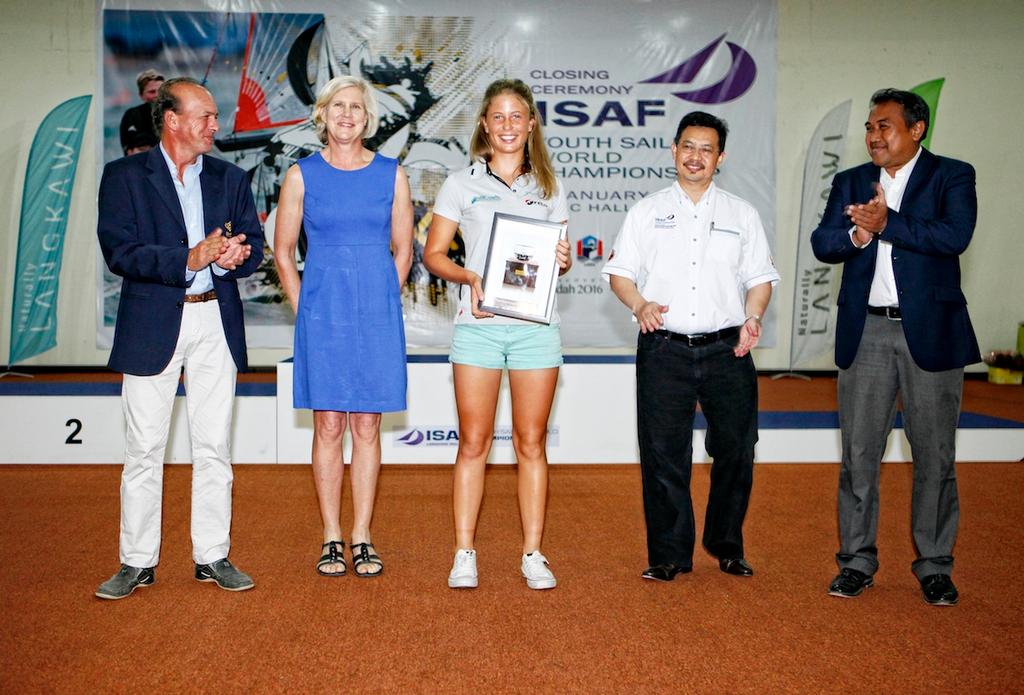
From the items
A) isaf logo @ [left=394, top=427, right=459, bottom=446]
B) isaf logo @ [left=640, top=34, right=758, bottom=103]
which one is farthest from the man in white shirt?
isaf logo @ [left=640, top=34, right=758, bottom=103]

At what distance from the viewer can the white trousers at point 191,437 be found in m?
2.87

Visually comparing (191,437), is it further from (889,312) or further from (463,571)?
(889,312)

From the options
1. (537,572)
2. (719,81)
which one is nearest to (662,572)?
(537,572)

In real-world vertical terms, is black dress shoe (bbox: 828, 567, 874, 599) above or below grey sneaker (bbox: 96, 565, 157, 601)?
above

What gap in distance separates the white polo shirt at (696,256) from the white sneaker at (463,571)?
0.97 metres

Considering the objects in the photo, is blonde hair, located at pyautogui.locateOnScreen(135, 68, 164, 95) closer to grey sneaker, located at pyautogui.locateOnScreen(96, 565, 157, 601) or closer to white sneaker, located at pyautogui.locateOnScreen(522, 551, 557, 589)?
grey sneaker, located at pyautogui.locateOnScreen(96, 565, 157, 601)

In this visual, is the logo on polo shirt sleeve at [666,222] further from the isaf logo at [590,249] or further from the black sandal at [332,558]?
the isaf logo at [590,249]

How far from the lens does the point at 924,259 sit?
2871 mm

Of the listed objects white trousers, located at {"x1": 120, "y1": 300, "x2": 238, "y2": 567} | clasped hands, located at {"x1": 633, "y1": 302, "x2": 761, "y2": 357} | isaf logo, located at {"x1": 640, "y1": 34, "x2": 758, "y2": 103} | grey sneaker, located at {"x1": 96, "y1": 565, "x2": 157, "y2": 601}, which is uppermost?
isaf logo, located at {"x1": 640, "y1": 34, "x2": 758, "y2": 103}

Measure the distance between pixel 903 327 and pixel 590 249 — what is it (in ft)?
19.4

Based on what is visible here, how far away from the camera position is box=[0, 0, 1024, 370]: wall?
8.66m

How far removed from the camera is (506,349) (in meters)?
2.95

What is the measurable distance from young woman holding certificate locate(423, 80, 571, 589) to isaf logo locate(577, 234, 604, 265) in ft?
18.7

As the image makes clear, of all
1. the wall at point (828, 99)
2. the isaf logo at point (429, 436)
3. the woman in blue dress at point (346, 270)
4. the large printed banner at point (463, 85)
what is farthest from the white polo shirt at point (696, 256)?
the wall at point (828, 99)
